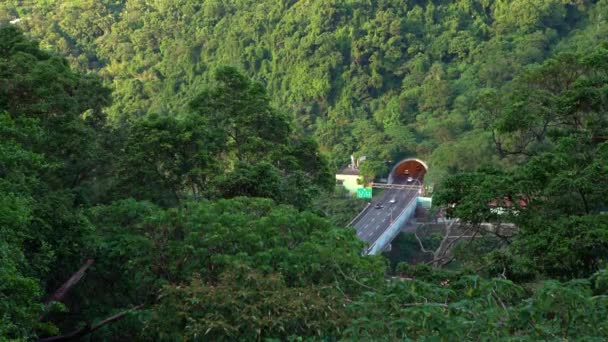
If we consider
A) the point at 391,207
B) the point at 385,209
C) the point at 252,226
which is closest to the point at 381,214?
the point at 385,209

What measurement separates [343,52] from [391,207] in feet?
38.2

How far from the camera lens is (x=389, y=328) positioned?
5.95 metres

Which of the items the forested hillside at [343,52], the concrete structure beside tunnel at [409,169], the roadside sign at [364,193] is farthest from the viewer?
the forested hillside at [343,52]

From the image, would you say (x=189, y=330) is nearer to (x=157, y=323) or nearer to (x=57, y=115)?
(x=157, y=323)

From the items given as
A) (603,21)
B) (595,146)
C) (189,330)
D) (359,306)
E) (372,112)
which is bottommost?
(372,112)

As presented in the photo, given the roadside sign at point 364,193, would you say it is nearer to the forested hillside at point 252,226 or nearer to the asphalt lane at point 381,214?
the asphalt lane at point 381,214

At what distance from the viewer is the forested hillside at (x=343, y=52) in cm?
3441

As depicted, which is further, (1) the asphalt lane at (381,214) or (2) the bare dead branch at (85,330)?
(1) the asphalt lane at (381,214)

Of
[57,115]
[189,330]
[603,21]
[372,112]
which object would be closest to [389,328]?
[189,330]

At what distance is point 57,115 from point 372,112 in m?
26.2

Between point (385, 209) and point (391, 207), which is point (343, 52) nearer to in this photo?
point (391, 207)

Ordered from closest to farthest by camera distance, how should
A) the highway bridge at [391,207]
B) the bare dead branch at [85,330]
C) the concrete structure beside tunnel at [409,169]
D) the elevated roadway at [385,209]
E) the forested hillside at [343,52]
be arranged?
the bare dead branch at [85,330]
the highway bridge at [391,207]
the elevated roadway at [385,209]
the concrete structure beside tunnel at [409,169]
the forested hillside at [343,52]

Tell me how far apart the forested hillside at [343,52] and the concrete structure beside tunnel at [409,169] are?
1.09 feet

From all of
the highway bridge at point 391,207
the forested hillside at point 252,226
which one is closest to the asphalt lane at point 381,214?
the highway bridge at point 391,207
